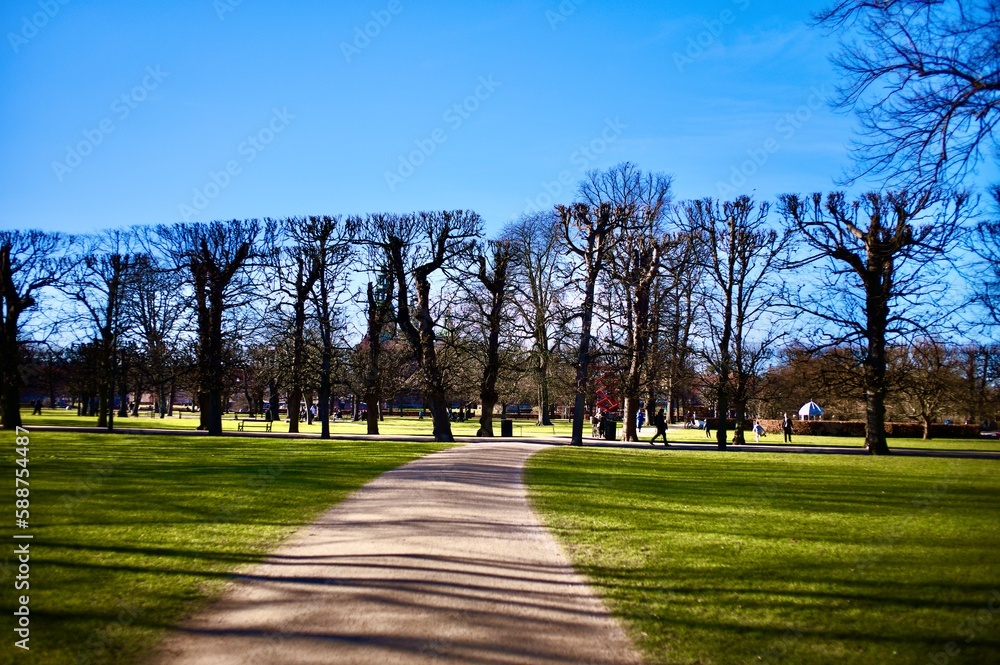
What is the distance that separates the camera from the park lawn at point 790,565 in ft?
17.1

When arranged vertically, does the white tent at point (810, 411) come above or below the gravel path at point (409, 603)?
below

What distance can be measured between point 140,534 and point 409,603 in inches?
177

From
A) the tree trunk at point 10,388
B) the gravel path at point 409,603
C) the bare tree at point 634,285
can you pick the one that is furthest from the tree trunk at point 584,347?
the tree trunk at point 10,388

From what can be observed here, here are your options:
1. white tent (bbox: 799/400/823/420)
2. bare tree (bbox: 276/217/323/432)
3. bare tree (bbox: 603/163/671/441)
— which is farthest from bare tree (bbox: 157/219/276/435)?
white tent (bbox: 799/400/823/420)

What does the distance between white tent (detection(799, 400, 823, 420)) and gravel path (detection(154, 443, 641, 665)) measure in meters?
55.4

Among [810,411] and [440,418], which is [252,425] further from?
[810,411]

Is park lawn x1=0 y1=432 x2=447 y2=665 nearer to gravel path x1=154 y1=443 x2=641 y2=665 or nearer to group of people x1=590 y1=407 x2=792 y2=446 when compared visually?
gravel path x1=154 y1=443 x2=641 y2=665

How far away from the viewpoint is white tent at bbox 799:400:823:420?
194ft

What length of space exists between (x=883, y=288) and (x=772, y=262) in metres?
6.89

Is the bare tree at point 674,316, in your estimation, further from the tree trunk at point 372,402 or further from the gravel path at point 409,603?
the gravel path at point 409,603

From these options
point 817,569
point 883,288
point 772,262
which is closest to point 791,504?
point 817,569

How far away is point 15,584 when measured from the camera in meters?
6.22

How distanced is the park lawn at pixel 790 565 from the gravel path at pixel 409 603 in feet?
1.48

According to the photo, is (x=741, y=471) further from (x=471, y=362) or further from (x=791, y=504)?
(x=471, y=362)
